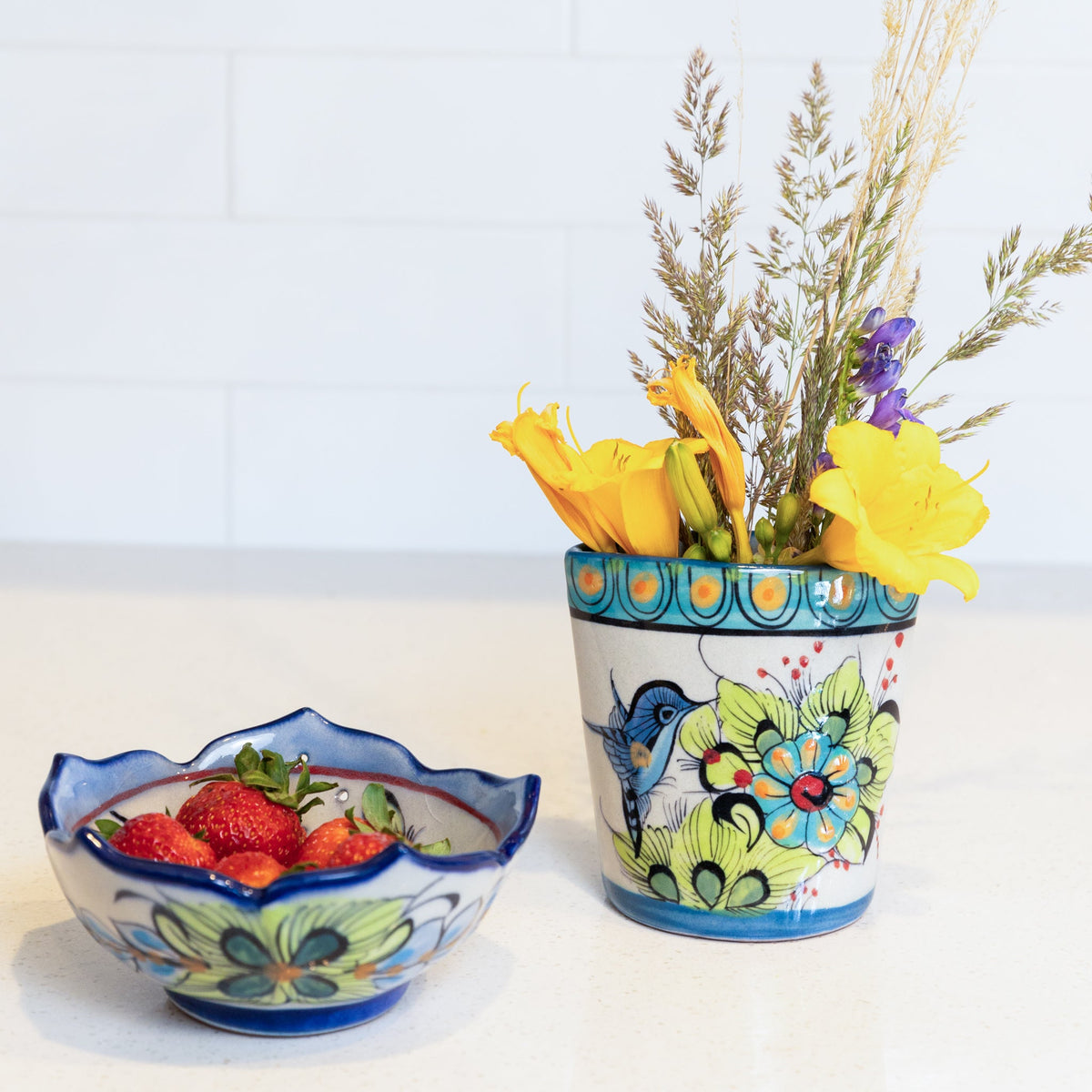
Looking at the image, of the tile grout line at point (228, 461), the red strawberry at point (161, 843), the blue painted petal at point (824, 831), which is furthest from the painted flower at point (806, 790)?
the tile grout line at point (228, 461)

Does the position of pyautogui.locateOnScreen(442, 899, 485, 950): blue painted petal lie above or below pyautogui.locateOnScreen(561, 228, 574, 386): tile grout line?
below

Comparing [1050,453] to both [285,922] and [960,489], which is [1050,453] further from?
[285,922]

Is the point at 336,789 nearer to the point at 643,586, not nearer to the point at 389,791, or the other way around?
the point at 389,791

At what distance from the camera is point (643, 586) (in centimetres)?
48

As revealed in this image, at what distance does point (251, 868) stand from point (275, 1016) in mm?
47

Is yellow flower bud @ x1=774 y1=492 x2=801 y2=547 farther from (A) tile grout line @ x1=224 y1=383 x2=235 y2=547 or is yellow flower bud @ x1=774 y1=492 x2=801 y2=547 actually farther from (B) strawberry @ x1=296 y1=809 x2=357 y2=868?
(A) tile grout line @ x1=224 y1=383 x2=235 y2=547

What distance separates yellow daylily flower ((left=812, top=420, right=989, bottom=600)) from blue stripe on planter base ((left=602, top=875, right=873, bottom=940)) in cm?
14

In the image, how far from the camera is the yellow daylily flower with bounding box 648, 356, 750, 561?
47cm

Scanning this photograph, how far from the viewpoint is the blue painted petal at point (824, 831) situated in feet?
1.60

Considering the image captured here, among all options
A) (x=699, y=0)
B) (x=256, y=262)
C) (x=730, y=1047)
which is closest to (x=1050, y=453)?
(x=699, y=0)

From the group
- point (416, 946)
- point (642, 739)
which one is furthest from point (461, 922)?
point (642, 739)

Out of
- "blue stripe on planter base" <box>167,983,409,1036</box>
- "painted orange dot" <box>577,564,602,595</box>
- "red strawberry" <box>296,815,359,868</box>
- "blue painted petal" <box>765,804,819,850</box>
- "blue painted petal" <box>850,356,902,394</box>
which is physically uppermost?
"blue painted petal" <box>850,356,902,394</box>

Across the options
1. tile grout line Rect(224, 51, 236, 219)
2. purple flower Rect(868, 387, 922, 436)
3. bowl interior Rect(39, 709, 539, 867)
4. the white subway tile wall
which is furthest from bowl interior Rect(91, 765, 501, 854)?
tile grout line Rect(224, 51, 236, 219)

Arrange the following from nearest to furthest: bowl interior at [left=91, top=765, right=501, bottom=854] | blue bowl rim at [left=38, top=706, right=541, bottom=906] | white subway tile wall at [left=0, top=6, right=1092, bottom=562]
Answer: blue bowl rim at [left=38, top=706, right=541, bottom=906]
bowl interior at [left=91, top=765, right=501, bottom=854]
white subway tile wall at [left=0, top=6, right=1092, bottom=562]
